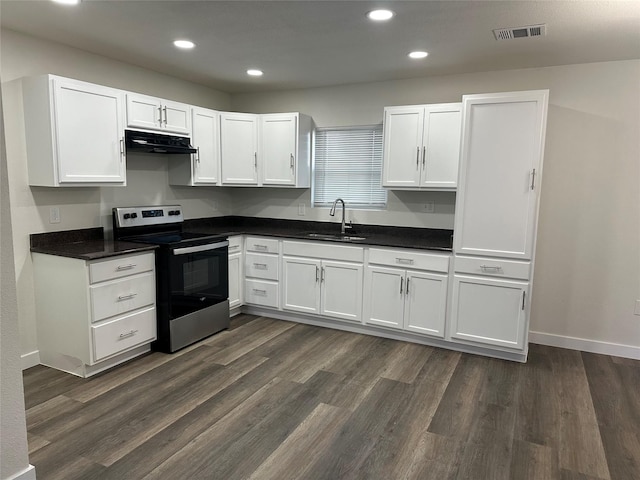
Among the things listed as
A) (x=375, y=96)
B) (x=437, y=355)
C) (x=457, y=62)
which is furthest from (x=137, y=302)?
(x=457, y=62)

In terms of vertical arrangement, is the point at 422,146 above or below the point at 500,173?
above

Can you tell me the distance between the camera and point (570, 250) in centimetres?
371

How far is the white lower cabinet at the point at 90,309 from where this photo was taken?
2.97 meters

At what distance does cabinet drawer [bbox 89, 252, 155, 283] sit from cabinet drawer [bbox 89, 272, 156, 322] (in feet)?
0.14

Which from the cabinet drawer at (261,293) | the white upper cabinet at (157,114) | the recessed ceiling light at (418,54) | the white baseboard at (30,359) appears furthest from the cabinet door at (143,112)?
the recessed ceiling light at (418,54)

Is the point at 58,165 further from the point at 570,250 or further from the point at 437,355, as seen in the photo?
the point at 570,250

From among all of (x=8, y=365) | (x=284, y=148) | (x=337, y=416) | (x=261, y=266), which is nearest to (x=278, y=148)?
(x=284, y=148)

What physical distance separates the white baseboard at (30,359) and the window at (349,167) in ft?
9.54

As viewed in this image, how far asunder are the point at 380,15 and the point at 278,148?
2145mm

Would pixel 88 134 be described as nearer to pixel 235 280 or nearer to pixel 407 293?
pixel 235 280

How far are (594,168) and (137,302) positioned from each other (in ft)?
12.8

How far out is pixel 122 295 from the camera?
3.18 meters

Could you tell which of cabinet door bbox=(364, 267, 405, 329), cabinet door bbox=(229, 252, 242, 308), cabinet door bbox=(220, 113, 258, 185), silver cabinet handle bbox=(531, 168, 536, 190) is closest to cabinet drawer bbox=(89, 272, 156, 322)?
cabinet door bbox=(229, 252, 242, 308)

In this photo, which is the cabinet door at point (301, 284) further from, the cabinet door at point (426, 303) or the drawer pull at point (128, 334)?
the drawer pull at point (128, 334)
